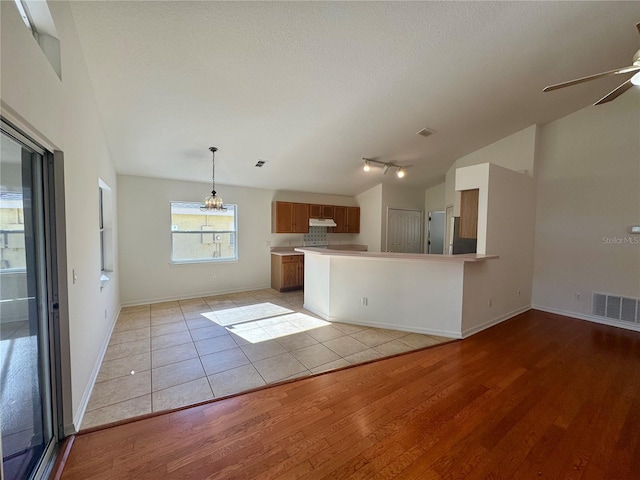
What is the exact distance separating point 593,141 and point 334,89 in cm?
436

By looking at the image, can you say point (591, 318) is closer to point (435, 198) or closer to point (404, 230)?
point (404, 230)

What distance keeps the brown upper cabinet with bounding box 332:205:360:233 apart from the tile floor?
10.0 ft

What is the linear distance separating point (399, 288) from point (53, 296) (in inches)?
137

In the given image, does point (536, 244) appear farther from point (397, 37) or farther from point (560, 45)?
point (397, 37)

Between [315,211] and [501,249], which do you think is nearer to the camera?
[501,249]

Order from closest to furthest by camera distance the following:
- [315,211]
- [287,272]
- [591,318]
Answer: [591,318], [287,272], [315,211]

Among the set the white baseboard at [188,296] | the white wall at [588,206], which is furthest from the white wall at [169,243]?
the white wall at [588,206]

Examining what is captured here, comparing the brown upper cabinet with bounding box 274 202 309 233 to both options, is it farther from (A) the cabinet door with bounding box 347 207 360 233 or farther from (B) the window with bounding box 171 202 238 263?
(A) the cabinet door with bounding box 347 207 360 233

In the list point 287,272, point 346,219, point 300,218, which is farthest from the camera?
point 346,219

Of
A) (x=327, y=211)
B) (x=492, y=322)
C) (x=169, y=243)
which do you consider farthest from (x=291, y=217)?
(x=492, y=322)

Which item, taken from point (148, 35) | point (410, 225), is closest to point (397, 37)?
point (148, 35)

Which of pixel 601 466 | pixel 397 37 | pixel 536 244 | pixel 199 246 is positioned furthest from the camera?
pixel 199 246

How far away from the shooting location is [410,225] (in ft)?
23.9

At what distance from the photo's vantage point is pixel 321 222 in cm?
662
